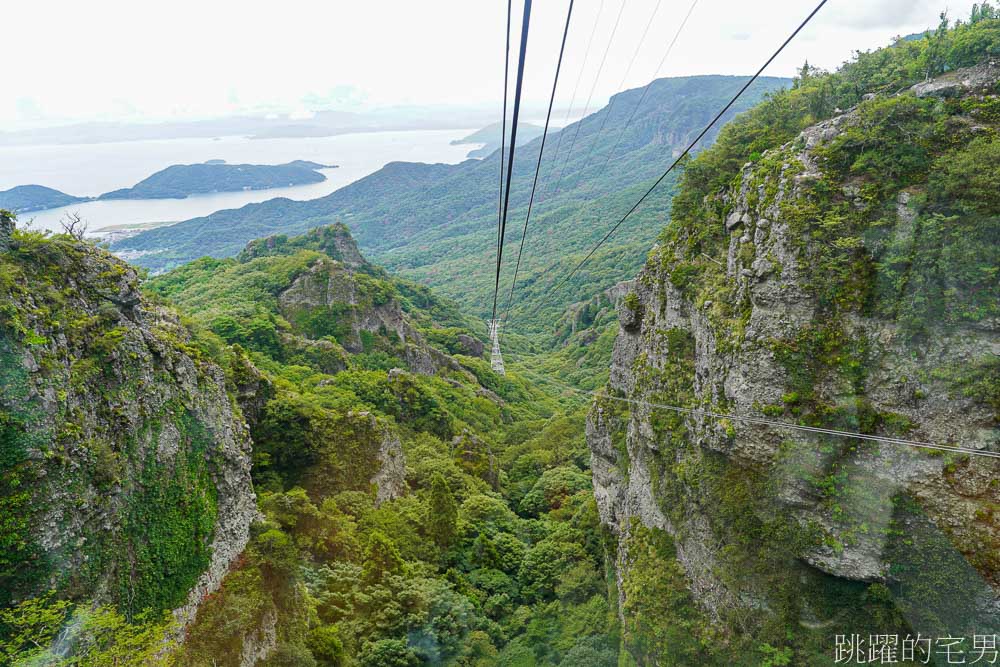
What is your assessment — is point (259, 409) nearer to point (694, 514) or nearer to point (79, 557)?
point (79, 557)

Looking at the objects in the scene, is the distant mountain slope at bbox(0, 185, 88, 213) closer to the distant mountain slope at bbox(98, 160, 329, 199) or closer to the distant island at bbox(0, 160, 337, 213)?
the distant island at bbox(0, 160, 337, 213)

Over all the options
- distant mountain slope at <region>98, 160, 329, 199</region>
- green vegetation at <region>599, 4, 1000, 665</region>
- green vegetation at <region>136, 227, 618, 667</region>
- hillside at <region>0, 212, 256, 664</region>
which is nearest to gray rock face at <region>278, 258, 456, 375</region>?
green vegetation at <region>136, 227, 618, 667</region>

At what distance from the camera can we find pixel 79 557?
9148 millimetres

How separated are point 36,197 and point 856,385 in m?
113

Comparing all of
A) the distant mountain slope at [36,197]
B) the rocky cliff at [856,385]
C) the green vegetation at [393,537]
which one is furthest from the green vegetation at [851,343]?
the distant mountain slope at [36,197]

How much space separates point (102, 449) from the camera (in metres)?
10.3

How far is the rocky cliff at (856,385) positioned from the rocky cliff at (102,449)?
1414 cm

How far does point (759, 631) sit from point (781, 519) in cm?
319

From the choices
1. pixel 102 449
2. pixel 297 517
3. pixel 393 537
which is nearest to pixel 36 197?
pixel 393 537

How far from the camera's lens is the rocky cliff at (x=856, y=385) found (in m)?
11.5

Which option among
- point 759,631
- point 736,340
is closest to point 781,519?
point 759,631

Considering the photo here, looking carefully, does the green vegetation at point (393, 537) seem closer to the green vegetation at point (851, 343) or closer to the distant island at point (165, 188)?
the green vegetation at point (851, 343)

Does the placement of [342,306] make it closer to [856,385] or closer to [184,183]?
[856,385]

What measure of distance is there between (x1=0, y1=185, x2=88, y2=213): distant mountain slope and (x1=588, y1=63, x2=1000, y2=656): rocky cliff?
317ft
